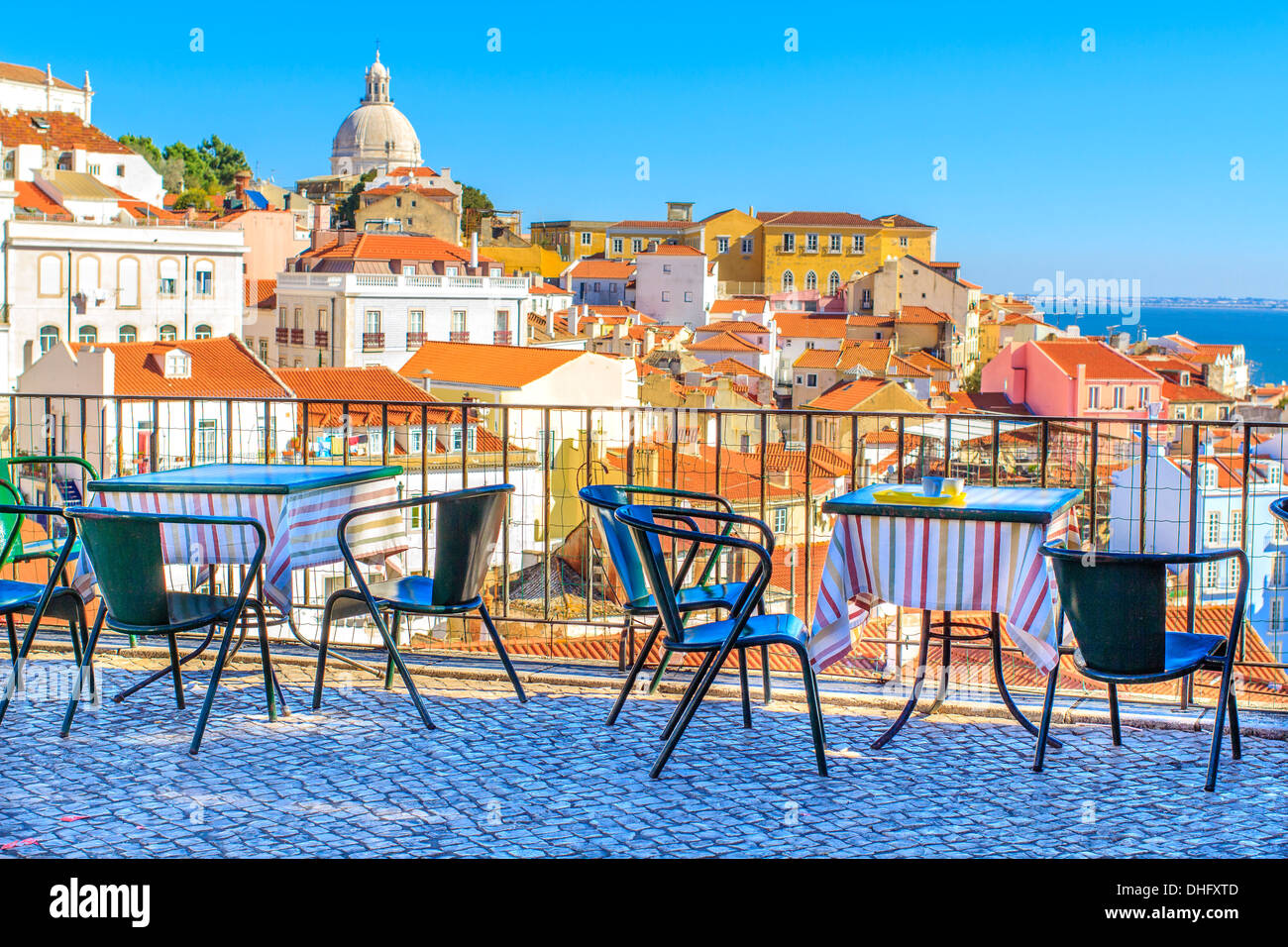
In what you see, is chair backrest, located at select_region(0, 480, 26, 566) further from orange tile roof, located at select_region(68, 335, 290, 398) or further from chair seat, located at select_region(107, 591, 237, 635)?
orange tile roof, located at select_region(68, 335, 290, 398)

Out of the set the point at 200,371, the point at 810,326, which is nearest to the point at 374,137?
the point at 810,326

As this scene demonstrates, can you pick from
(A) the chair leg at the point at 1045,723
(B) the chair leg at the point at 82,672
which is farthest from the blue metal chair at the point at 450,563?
(A) the chair leg at the point at 1045,723

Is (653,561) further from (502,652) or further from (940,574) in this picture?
(502,652)

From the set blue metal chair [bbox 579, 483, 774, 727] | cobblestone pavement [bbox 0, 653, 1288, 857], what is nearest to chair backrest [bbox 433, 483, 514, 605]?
blue metal chair [bbox 579, 483, 774, 727]

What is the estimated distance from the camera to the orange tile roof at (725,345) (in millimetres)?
84625

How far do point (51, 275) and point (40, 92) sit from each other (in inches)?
2187

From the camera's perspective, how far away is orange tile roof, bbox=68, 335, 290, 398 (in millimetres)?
42656

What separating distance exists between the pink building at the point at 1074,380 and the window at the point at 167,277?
38657 mm

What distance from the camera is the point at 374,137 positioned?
14800cm

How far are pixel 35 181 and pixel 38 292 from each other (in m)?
13.8

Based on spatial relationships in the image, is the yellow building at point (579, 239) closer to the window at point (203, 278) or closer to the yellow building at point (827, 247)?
the yellow building at point (827, 247)

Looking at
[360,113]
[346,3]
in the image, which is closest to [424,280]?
[346,3]

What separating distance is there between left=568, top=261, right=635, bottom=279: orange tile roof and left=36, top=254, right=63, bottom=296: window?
51599mm
